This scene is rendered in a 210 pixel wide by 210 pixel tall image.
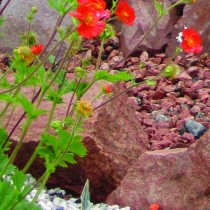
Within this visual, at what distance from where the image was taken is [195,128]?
3.81 metres

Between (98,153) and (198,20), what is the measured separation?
2.42 metres

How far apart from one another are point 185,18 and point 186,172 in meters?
2.59

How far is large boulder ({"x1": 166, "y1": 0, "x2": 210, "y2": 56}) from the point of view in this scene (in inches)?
200

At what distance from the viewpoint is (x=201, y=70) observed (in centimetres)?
480

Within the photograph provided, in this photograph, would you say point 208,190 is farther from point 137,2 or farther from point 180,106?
point 137,2

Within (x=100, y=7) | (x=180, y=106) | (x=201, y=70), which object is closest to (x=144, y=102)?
(x=180, y=106)

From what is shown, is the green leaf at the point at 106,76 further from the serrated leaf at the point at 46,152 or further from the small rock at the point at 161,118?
the small rock at the point at 161,118

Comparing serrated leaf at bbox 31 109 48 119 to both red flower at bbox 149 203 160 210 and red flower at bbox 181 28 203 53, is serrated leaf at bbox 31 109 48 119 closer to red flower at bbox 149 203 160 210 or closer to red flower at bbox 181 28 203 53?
red flower at bbox 181 28 203 53

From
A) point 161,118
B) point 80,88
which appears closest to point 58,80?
point 80,88

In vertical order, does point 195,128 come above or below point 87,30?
below

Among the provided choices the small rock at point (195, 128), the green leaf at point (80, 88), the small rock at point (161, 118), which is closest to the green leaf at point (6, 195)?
the green leaf at point (80, 88)

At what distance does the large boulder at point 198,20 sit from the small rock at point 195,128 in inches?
53.2

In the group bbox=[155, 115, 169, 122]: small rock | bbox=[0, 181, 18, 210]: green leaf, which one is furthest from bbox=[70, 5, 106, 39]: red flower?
bbox=[155, 115, 169, 122]: small rock

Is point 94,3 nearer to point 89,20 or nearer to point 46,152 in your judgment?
point 89,20
